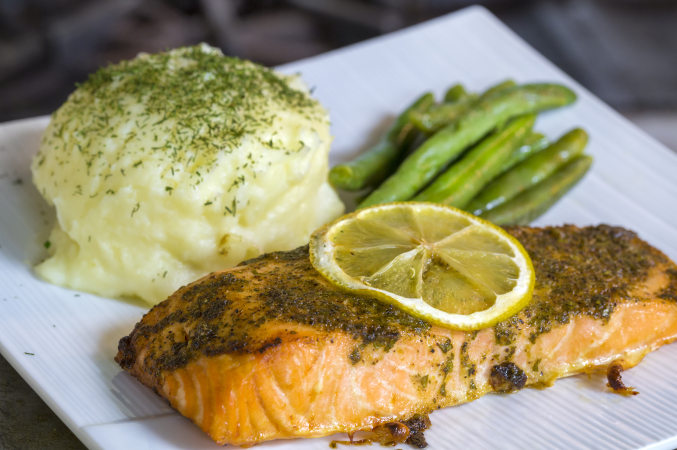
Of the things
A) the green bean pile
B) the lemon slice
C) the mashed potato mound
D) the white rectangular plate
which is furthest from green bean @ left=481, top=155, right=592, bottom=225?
the mashed potato mound

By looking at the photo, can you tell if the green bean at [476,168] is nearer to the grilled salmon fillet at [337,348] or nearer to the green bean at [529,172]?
the green bean at [529,172]

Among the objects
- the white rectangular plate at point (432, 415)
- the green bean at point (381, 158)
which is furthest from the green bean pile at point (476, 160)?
the white rectangular plate at point (432, 415)

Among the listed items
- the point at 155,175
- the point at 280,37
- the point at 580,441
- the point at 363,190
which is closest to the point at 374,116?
the point at 363,190

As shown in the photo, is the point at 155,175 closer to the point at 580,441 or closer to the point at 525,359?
the point at 525,359

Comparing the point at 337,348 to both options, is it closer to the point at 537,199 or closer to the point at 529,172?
the point at 537,199

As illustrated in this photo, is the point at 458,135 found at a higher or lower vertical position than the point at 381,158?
higher

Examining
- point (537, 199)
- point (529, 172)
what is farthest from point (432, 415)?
point (529, 172)

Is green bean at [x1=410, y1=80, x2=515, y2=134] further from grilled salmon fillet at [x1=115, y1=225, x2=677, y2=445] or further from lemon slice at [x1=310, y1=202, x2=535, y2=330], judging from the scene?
grilled salmon fillet at [x1=115, y1=225, x2=677, y2=445]
